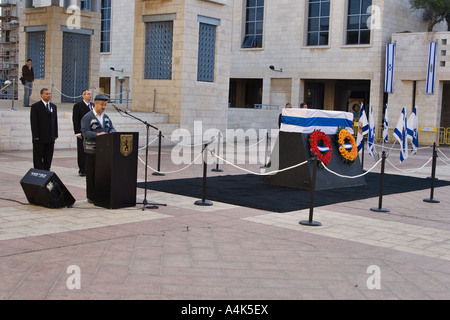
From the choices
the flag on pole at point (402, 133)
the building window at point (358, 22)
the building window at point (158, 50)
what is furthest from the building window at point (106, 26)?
the flag on pole at point (402, 133)

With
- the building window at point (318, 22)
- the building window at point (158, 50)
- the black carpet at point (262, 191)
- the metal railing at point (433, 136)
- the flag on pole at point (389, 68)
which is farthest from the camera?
the building window at point (318, 22)

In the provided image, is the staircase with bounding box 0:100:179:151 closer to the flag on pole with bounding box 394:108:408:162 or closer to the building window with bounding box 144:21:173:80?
the building window with bounding box 144:21:173:80

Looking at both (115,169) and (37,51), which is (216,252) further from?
(37,51)

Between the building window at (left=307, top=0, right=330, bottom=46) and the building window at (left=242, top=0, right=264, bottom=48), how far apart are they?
3705mm

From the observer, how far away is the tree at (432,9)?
110ft

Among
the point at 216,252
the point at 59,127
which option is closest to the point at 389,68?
the point at 59,127

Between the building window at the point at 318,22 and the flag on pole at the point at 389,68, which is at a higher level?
the building window at the point at 318,22

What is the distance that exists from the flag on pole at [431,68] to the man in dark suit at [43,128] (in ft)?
77.5

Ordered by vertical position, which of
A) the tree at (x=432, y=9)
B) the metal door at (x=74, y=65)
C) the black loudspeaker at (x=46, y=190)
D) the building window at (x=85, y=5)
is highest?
the tree at (x=432, y=9)

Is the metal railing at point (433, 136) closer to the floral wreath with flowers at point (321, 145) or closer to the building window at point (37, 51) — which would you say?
the building window at point (37, 51)

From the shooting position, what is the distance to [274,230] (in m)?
8.30

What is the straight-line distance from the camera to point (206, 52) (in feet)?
77.8

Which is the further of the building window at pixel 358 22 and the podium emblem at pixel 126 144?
the building window at pixel 358 22

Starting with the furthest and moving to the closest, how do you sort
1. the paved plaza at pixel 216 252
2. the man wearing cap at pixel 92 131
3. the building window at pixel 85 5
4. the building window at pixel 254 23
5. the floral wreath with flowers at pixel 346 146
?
the building window at pixel 254 23 → the building window at pixel 85 5 → the floral wreath with flowers at pixel 346 146 → the man wearing cap at pixel 92 131 → the paved plaza at pixel 216 252
